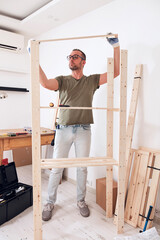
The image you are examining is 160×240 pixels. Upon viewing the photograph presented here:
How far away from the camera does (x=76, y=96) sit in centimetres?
214

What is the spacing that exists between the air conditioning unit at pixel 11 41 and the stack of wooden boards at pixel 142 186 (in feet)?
9.16

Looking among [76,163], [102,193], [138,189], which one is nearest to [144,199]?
[138,189]

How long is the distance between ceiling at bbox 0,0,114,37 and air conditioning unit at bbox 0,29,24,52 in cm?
11

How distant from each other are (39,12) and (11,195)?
2.40m

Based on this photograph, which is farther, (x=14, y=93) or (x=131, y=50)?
(x=14, y=93)

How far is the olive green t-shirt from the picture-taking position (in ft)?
6.93

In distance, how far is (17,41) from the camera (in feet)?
11.6

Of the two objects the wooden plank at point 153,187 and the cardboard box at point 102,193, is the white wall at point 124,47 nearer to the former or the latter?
Answer: the wooden plank at point 153,187

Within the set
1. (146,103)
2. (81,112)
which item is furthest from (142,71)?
(81,112)

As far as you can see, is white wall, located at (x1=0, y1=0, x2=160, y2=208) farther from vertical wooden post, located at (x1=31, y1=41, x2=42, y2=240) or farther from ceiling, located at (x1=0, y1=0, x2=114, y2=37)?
vertical wooden post, located at (x1=31, y1=41, x2=42, y2=240)

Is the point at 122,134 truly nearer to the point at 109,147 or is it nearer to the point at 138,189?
the point at 109,147

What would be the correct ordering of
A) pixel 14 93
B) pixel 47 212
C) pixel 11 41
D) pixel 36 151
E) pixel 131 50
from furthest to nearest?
pixel 14 93 → pixel 11 41 → pixel 131 50 → pixel 47 212 → pixel 36 151

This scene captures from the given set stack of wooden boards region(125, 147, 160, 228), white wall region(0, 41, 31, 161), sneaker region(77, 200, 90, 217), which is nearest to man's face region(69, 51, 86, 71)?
stack of wooden boards region(125, 147, 160, 228)

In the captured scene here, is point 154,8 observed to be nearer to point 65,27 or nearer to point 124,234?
point 65,27
